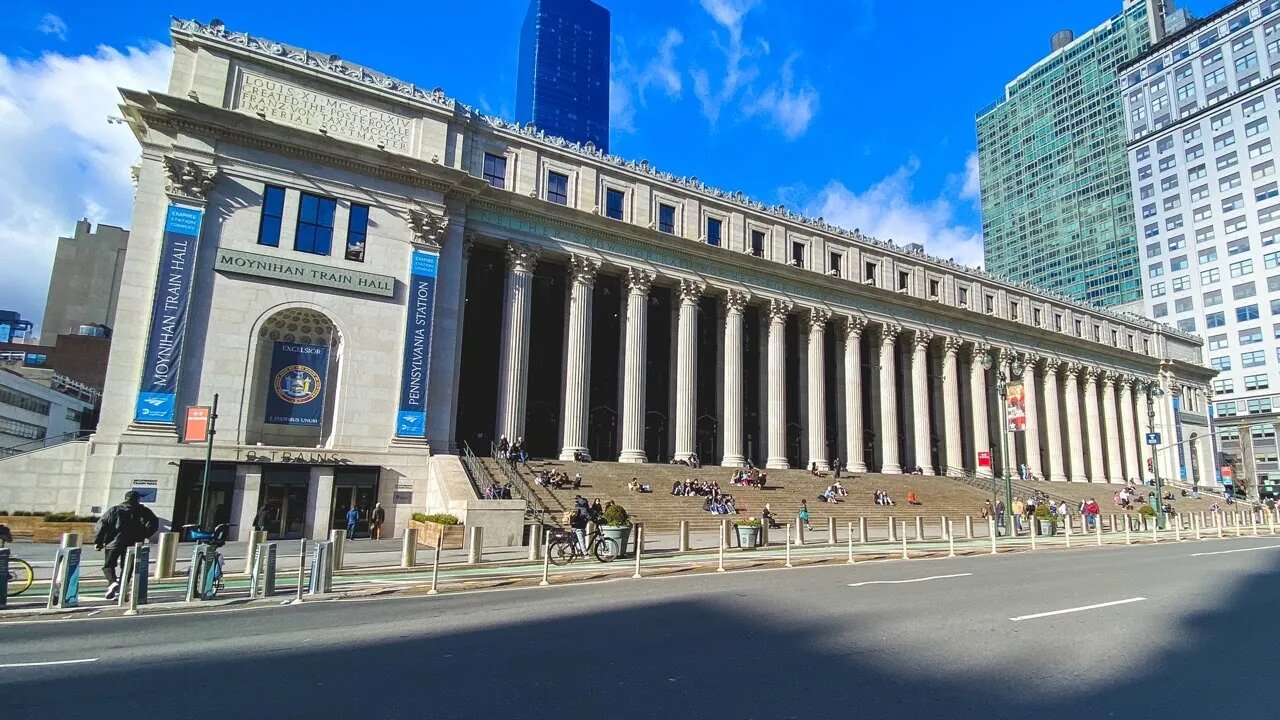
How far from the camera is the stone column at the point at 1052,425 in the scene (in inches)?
2518

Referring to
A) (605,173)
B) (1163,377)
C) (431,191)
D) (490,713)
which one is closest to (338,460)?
(431,191)

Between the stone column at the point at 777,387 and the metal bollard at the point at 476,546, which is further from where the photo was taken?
the stone column at the point at 777,387

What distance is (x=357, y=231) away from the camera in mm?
34219

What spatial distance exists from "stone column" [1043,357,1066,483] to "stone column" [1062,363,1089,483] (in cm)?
90

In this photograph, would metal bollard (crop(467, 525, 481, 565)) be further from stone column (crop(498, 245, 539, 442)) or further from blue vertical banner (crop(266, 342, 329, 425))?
stone column (crop(498, 245, 539, 442))

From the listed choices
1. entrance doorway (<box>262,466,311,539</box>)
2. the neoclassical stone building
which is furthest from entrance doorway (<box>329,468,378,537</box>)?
entrance doorway (<box>262,466,311,539</box>)

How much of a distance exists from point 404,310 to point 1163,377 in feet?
268

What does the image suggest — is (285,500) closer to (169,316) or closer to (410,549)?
(169,316)

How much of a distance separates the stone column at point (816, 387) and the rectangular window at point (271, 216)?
35.1 m

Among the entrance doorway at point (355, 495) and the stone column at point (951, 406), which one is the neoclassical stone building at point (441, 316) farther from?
the stone column at point (951, 406)

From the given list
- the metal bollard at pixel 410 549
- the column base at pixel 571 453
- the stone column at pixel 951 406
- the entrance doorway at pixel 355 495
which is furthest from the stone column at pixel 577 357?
the stone column at pixel 951 406

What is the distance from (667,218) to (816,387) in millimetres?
16350

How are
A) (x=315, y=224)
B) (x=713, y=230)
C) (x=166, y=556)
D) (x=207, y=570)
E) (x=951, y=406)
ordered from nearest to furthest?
(x=207, y=570) < (x=166, y=556) < (x=315, y=224) < (x=713, y=230) < (x=951, y=406)

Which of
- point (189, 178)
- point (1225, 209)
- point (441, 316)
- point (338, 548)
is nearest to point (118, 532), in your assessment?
point (338, 548)
